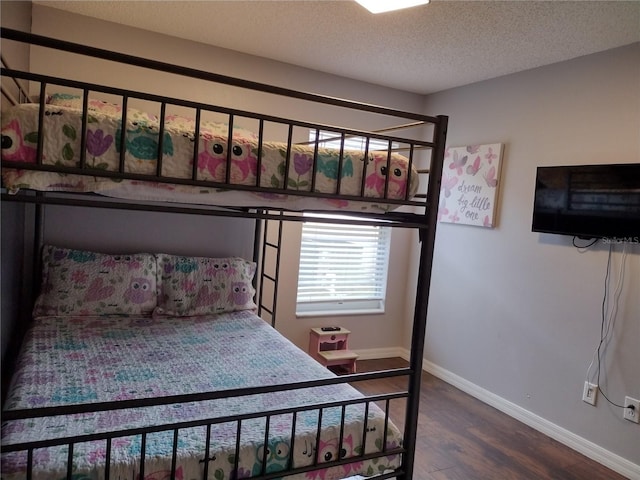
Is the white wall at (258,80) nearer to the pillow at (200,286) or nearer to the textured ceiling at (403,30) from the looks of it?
the textured ceiling at (403,30)

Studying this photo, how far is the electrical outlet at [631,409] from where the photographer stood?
91.6 inches

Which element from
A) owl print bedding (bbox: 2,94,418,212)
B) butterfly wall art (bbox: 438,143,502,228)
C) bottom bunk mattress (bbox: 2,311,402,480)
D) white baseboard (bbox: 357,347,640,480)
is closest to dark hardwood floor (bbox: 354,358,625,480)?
white baseboard (bbox: 357,347,640,480)

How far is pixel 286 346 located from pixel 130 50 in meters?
2.13

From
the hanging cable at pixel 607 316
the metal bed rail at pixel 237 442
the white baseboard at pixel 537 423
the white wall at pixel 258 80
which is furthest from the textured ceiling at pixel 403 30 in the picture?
the white baseboard at pixel 537 423

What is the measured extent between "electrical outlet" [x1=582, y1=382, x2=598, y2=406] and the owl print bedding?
1874mm

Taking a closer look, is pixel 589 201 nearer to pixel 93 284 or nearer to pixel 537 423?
pixel 537 423

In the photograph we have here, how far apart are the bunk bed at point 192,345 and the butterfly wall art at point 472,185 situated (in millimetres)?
1826

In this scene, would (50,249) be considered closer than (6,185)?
No

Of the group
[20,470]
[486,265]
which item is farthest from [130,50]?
[486,265]

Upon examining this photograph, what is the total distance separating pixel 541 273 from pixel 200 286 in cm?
218

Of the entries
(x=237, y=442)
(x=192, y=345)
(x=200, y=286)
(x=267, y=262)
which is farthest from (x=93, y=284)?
(x=237, y=442)

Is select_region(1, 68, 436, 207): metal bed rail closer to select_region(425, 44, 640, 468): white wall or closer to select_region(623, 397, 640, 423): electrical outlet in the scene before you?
select_region(425, 44, 640, 468): white wall

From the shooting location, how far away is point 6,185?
103cm

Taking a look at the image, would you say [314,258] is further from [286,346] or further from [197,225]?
[286,346]
